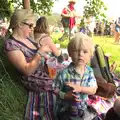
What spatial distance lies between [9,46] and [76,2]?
421 inches

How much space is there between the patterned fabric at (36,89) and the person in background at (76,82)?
0.90 ft

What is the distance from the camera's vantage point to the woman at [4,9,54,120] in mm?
3402

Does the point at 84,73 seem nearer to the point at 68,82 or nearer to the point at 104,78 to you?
the point at 68,82

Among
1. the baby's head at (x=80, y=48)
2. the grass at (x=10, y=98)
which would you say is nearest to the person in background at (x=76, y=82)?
the baby's head at (x=80, y=48)

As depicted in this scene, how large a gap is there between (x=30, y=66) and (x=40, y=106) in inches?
16.7

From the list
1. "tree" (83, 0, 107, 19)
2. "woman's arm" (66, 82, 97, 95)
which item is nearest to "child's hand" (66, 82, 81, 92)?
"woman's arm" (66, 82, 97, 95)

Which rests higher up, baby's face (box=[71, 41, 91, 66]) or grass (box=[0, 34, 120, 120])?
baby's face (box=[71, 41, 91, 66])

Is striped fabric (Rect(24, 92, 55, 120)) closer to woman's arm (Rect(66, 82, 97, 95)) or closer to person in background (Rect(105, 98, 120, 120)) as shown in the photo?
woman's arm (Rect(66, 82, 97, 95))

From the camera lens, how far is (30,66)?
11.0 feet

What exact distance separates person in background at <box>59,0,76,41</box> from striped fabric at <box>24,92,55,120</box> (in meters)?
10.3

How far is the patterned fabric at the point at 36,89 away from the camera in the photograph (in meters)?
3.46

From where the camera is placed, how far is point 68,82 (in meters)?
3.13

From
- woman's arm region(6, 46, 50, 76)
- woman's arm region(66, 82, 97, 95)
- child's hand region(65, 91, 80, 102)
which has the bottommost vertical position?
child's hand region(65, 91, 80, 102)

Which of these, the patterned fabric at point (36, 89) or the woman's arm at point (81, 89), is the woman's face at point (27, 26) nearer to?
the patterned fabric at point (36, 89)
